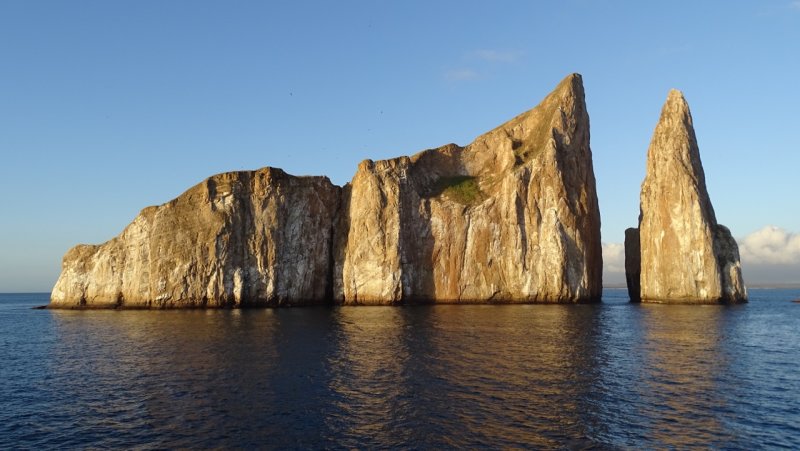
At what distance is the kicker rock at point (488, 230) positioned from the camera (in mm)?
82938

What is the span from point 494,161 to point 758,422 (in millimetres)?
79087

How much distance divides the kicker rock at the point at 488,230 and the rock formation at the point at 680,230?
29.6 feet

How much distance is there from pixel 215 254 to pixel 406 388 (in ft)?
204

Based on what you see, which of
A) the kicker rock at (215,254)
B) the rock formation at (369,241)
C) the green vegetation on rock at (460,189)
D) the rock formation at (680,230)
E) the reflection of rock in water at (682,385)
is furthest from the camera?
the green vegetation on rock at (460,189)

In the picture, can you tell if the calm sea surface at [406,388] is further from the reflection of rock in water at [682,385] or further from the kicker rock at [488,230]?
the kicker rock at [488,230]

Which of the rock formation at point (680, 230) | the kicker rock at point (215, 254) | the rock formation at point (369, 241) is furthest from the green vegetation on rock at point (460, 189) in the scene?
the rock formation at point (680, 230)

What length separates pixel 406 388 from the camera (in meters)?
25.8

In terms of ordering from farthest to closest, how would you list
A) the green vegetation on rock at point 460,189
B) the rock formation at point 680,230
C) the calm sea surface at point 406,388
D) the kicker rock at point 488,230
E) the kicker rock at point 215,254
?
the green vegetation on rock at point 460,189 < the kicker rock at point 488,230 < the kicker rock at point 215,254 < the rock formation at point 680,230 < the calm sea surface at point 406,388

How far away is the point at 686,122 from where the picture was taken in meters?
86.2

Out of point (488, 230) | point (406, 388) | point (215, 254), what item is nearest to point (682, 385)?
point (406, 388)

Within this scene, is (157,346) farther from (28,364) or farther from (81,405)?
(81,405)

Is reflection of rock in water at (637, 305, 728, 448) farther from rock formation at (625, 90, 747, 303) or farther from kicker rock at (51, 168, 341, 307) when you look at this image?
kicker rock at (51, 168, 341, 307)

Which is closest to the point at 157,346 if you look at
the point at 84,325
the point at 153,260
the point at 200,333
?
the point at 200,333

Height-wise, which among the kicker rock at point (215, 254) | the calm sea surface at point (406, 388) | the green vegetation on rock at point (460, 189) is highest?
the green vegetation on rock at point (460, 189)
